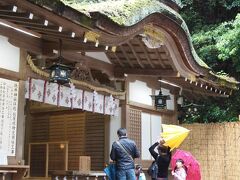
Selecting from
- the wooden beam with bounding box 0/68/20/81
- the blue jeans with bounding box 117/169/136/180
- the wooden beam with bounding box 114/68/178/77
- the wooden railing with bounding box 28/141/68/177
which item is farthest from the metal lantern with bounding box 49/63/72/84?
the wooden railing with bounding box 28/141/68/177

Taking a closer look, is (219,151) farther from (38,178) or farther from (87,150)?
(38,178)

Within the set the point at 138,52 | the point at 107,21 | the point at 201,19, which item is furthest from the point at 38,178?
the point at 201,19

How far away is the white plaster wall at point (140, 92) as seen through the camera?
1264 centimetres

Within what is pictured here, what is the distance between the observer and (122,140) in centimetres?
849

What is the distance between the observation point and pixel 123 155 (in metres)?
8.46

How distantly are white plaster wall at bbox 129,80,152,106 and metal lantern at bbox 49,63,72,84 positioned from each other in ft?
12.4

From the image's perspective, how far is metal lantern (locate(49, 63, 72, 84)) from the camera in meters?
8.88

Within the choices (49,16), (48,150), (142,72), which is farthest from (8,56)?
(48,150)

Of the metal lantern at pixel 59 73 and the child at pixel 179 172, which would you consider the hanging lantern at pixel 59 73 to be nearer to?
the metal lantern at pixel 59 73

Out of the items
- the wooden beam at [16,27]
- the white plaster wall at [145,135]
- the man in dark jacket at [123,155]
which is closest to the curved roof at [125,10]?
the wooden beam at [16,27]

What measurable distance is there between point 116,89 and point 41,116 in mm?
4001

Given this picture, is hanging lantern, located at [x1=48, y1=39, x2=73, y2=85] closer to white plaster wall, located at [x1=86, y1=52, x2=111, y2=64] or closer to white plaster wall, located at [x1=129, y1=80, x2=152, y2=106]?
white plaster wall, located at [x1=86, y1=52, x2=111, y2=64]

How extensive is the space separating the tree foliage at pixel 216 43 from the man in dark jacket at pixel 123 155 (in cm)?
754

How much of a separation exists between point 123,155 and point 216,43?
31.2 feet
